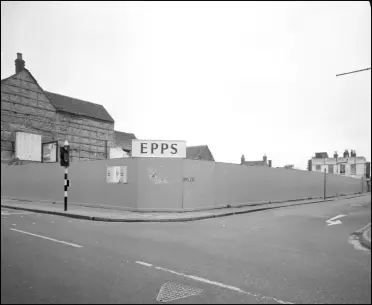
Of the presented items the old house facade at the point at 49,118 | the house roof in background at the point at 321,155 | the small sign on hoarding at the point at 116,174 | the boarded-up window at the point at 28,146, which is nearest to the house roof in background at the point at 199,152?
the old house facade at the point at 49,118

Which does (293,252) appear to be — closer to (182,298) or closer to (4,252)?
(182,298)

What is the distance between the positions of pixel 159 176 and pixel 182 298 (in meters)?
12.3

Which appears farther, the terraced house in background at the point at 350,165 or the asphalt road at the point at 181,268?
the terraced house in background at the point at 350,165

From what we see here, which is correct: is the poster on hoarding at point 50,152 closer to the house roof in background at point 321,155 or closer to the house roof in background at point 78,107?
the house roof in background at point 78,107

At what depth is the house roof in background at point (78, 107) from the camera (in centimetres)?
4111

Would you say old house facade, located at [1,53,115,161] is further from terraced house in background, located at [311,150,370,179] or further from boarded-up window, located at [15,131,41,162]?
terraced house in background, located at [311,150,370,179]

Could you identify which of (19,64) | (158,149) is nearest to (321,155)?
(19,64)

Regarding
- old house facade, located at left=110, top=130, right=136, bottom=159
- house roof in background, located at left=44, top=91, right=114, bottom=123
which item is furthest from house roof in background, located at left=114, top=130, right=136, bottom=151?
house roof in background, located at left=44, top=91, right=114, bottom=123

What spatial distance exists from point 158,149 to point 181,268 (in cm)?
1130

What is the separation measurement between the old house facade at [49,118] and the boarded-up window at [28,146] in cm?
33

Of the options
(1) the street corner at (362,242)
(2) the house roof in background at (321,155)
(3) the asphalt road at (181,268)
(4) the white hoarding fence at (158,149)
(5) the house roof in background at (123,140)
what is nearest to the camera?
(3) the asphalt road at (181,268)

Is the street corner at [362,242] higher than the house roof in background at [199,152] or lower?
lower

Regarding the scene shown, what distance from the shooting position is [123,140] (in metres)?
52.7

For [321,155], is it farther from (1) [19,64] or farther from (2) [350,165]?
(1) [19,64]
